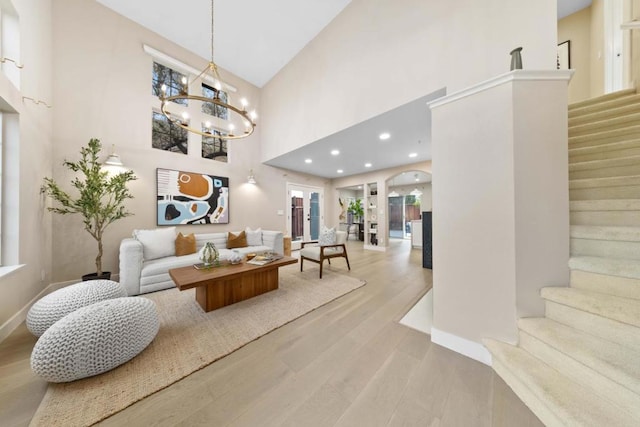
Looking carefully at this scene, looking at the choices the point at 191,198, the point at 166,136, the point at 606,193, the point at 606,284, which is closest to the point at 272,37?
the point at 166,136

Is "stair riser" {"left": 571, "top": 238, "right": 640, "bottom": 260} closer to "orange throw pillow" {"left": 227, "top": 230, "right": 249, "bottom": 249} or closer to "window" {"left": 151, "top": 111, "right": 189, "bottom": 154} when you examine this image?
"orange throw pillow" {"left": 227, "top": 230, "right": 249, "bottom": 249}

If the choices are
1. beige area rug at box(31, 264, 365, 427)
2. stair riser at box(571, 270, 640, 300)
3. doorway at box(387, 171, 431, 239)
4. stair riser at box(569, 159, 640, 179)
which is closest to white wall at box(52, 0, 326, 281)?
beige area rug at box(31, 264, 365, 427)

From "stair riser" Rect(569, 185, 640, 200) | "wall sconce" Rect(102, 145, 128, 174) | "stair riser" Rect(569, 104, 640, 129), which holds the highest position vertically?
"stair riser" Rect(569, 104, 640, 129)

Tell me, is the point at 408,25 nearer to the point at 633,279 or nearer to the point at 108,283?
the point at 633,279

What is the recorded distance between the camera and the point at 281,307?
7.50 ft

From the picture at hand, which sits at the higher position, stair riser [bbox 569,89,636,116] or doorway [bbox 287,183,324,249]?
stair riser [bbox 569,89,636,116]

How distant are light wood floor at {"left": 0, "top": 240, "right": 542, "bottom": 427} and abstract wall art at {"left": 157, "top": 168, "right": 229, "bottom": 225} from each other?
7.24 ft

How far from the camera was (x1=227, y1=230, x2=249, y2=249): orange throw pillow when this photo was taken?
4023 millimetres

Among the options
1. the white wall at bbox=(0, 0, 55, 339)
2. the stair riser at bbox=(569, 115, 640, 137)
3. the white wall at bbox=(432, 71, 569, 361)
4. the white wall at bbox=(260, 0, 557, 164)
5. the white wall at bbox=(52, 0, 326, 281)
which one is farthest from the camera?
the white wall at bbox=(52, 0, 326, 281)

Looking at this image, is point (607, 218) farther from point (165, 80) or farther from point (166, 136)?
point (165, 80)

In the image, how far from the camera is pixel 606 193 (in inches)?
61.1

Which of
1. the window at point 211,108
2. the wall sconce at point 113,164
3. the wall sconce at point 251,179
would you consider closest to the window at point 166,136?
the wall sconce at point 113,164

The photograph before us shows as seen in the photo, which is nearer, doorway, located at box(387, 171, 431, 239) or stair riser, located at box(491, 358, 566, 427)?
stair riser, located at box(491, 358, 566, 427)

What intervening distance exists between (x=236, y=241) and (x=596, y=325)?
442 centimetres
